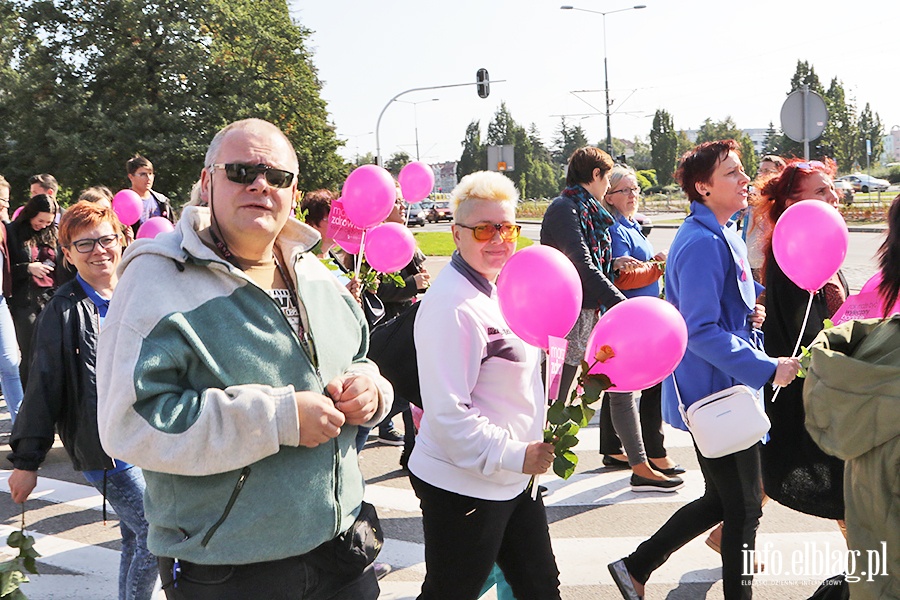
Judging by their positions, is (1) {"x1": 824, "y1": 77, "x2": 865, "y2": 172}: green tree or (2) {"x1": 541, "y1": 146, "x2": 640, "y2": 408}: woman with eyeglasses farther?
(1) {"x1": 824, "y1": 77, "x2": 865, "y2": 172}: green tree

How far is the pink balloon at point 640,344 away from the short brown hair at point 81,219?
7.59 ft

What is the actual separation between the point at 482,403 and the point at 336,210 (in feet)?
10.8

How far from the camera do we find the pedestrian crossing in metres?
4.27

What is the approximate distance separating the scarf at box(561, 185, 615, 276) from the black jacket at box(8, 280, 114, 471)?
3080 millimetres

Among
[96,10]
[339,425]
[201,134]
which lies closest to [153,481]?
[339,425]

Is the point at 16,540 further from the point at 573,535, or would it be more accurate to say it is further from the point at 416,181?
the point at 416,181

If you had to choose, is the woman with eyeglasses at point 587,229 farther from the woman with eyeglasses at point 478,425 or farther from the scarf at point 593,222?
the woman with eyeglasses at point 478,425

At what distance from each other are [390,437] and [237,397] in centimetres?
513

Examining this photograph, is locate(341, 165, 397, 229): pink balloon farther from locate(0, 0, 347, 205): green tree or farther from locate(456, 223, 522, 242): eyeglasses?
locate(0, 0, 347, 205): green tree

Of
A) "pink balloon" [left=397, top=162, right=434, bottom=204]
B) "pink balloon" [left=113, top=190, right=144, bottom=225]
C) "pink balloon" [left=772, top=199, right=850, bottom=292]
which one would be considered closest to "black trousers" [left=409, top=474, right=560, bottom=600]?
"pink balloon" [left=772, top=199, right=850, bottom=292]

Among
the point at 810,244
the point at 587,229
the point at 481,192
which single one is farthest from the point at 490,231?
the point at 587,229

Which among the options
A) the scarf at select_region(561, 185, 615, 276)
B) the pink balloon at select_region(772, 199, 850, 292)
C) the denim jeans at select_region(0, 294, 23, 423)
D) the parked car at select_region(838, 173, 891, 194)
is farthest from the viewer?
the parked car at select_region(838, 173, 891, 194)

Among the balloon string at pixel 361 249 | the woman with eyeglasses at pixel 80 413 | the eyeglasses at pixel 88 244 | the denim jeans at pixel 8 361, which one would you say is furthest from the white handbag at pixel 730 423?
the denim jeans at pixel 8 361

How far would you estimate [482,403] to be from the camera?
293cm
